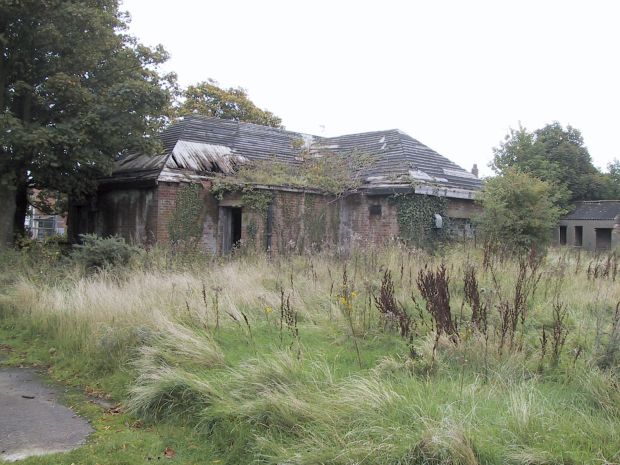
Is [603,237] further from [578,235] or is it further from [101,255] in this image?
[101,255]

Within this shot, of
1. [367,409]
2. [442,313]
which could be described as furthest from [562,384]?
[367,409]

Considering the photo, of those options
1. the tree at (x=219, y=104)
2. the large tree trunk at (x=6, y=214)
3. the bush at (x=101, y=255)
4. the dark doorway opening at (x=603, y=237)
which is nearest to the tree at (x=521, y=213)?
the bush at (x=101, y=255)

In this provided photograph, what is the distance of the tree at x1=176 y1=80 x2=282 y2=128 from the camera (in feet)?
111

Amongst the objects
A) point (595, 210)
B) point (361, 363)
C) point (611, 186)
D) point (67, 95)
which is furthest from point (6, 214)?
point (611, 186)

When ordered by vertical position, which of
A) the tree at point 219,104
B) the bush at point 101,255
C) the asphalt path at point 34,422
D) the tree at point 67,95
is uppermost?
the tree at point 219,104

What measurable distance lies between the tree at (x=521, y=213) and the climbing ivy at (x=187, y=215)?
8.53 meters

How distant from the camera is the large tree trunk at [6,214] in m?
15.3

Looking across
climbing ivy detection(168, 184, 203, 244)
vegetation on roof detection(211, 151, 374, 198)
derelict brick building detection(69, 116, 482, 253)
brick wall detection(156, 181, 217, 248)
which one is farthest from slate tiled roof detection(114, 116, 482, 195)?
climbing ivy detection(168, 184, 203, 244)

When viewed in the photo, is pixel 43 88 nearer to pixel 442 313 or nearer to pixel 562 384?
pixel 442 313

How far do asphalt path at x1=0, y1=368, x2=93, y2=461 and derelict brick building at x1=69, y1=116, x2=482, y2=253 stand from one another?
9.67 metres

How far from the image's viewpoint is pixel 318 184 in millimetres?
18141

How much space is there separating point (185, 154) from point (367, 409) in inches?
582

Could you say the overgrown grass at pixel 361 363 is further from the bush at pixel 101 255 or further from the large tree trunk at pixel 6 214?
the large tree trunk at pixel 6 214

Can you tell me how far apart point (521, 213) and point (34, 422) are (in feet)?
41.5
